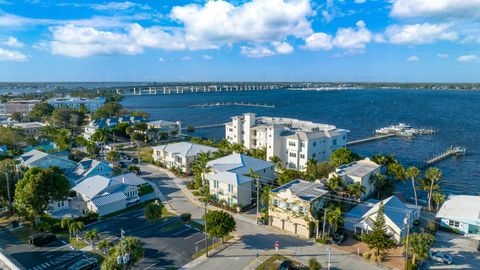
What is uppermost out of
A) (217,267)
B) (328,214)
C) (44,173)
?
(44,173)

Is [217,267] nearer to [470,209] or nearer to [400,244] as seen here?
[400,244]

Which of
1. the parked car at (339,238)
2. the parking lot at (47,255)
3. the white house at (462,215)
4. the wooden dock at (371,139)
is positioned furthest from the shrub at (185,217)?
the wooden dock at (371,139)

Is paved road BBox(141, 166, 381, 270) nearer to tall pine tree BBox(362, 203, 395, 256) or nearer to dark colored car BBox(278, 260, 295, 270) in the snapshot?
tall pine tree BBox(362, 203, 395, 256)

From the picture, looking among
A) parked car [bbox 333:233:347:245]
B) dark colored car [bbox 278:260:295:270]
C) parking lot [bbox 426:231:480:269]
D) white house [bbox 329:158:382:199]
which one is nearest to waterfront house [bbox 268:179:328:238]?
parked car [bbox 333:233:347:245]

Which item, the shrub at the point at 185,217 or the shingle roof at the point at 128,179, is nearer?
the shrub at the point at 185,217

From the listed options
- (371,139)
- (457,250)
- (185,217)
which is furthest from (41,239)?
(371,139)

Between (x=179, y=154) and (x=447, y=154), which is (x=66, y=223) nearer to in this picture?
(x=179, y=154)

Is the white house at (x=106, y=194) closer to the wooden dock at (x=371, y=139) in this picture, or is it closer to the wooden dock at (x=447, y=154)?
the wooden dock at (x=447, y=154)

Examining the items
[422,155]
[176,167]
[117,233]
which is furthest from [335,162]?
[422,155]
